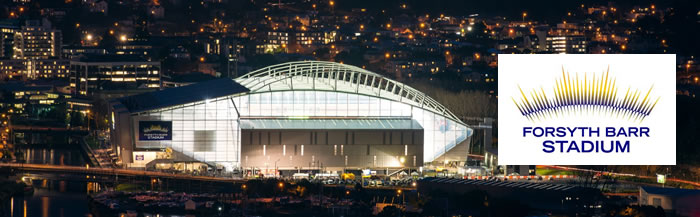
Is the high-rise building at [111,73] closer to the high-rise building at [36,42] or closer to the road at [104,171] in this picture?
the high-rise building at [36,42]

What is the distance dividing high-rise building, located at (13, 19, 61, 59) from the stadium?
234 ft

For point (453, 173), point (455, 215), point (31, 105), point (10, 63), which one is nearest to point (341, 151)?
point (453, 173)

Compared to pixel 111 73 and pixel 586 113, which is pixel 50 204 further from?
pixel 111 73

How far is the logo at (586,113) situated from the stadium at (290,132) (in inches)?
476

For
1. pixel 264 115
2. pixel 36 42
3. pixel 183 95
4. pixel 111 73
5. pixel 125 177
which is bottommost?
pixel 125 177

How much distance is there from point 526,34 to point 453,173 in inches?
3086

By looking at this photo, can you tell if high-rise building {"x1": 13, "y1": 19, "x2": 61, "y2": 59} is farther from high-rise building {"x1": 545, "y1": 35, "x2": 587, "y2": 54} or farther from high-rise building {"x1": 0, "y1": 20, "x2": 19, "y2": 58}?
high-rise building {"x1": 545, "y1": 35, "x2": 587, "y2": 54}

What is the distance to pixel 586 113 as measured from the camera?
38.7 m

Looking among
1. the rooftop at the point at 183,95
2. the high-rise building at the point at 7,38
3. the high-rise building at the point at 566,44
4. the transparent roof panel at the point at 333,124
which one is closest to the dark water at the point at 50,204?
the rooftop at the point at 183,95

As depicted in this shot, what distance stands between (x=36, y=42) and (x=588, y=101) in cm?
8916

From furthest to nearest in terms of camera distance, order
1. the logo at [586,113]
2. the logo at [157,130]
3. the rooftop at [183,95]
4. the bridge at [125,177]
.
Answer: the rooftop at [183,95], the logo at [157,130], the bridge at [125,177], the logo at [586,113]

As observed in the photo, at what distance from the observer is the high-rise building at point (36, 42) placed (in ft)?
401

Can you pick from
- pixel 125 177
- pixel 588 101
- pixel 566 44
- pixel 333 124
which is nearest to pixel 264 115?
pixel 333 124

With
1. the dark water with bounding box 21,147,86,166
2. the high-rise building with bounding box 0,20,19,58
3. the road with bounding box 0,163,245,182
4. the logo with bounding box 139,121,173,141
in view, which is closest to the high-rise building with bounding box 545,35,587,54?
the high-rise building with bounding box 0,20,19,58
